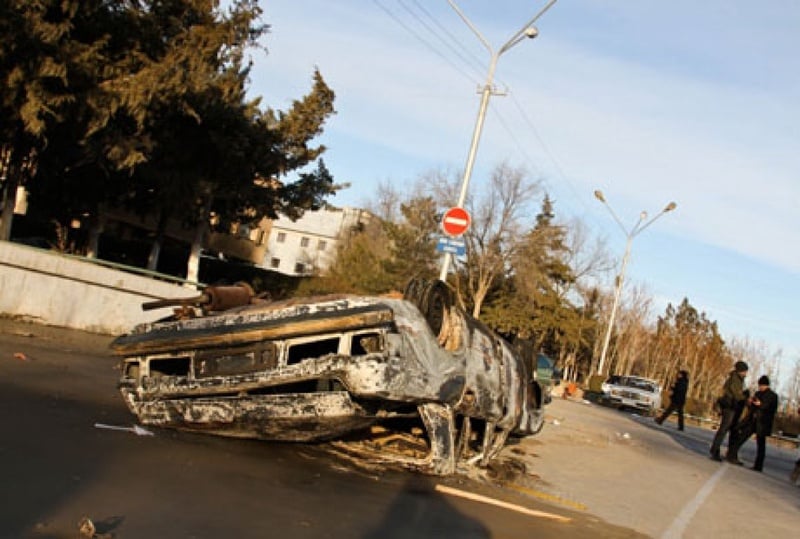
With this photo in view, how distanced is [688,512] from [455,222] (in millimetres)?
A: 7705

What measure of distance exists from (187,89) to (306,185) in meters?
12.5

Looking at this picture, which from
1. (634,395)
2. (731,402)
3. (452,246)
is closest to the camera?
(731,402)

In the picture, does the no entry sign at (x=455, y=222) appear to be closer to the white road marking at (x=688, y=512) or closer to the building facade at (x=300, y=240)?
the white road marking at (x=688, y=512)

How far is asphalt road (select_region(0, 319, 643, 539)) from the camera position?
378 cm

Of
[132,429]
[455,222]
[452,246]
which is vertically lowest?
[132,429]

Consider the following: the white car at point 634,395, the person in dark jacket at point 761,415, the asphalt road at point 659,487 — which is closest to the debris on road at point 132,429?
the asphalt road at point 659,487

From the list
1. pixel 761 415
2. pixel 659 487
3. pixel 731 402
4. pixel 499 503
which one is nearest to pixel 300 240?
pixel 731 402

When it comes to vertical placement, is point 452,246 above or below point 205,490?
above

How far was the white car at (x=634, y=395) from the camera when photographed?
29.4 metres

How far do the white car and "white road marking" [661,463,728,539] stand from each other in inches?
765

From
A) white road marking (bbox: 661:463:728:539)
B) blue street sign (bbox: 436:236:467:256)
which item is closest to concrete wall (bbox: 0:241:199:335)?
blue street sign (bbox: 436:236:467:256)

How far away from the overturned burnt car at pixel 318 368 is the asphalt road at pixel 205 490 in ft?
0.99

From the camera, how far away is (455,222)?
549 inches

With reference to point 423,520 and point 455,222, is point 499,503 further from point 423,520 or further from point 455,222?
point 455,222
